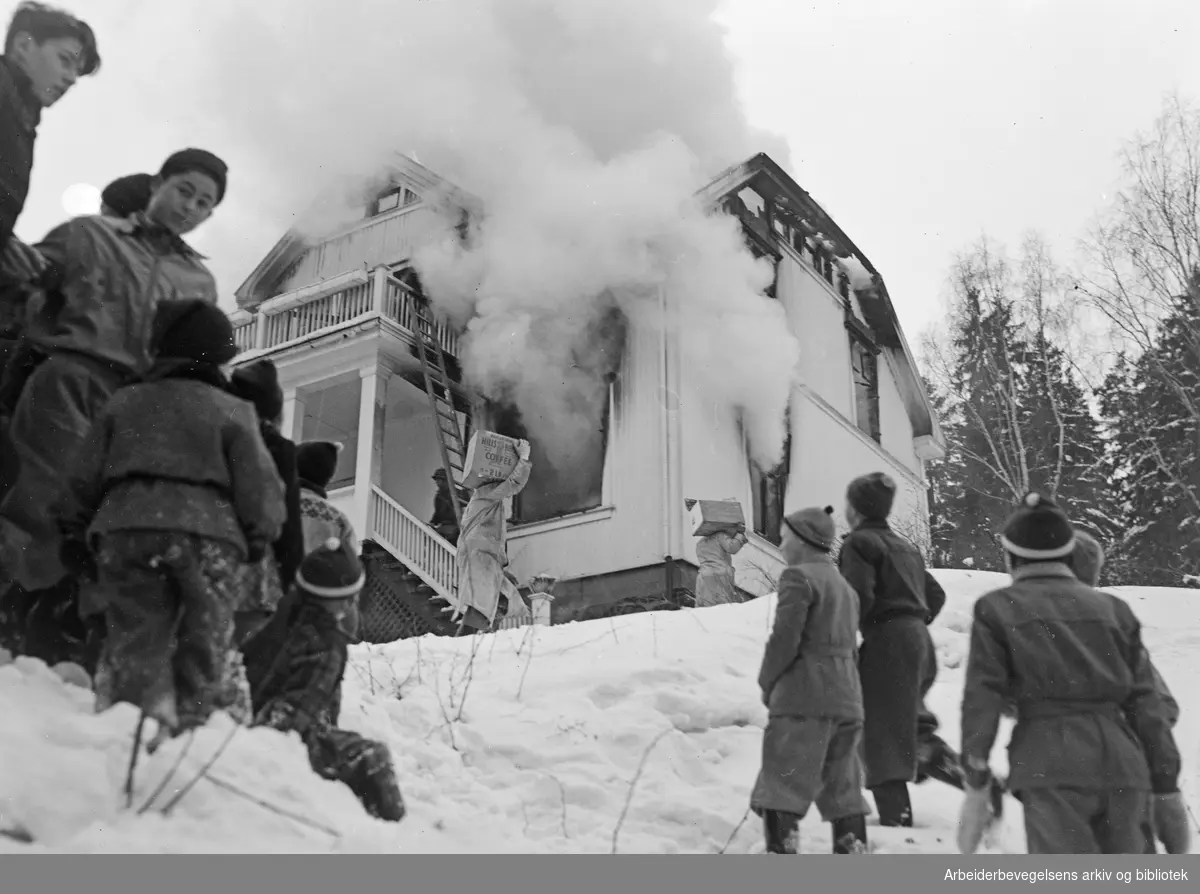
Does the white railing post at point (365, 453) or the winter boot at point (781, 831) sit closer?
the winter boot at point (781, 831)

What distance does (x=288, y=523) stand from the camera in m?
3.52

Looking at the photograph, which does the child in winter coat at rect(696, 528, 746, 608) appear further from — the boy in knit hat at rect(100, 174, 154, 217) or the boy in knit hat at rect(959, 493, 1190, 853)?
the boy in knit hat at rect(100, 174, 154, 217)

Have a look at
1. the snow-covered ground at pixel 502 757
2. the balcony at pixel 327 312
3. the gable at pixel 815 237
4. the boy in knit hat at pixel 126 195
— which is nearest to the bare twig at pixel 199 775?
the snow-covered ground at pixel 502 757

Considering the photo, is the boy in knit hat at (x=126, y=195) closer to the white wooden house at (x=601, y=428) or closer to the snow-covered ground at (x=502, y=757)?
the snow-covered ground at (x=502, y=757)

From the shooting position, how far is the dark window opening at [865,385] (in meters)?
14.9

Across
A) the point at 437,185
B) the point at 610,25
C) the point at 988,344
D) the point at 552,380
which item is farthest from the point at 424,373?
the point at 988,344

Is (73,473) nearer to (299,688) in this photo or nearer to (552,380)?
(299,688)

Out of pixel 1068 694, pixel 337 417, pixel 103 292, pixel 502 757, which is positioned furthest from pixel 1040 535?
pixel 337 417

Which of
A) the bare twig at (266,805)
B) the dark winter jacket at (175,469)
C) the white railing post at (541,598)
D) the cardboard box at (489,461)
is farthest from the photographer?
the white railing post at (541,598)

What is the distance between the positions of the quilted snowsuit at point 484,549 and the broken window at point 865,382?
6.38 m

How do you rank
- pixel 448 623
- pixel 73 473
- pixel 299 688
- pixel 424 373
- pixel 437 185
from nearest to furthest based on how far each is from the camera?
pixel 73 473
pixel 299 688
pixel 448 623
pixel 424 373
pixel 437 185

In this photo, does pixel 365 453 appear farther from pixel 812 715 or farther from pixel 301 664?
pixel 812 715

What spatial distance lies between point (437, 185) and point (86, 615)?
10.9m

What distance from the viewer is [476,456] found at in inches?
380
